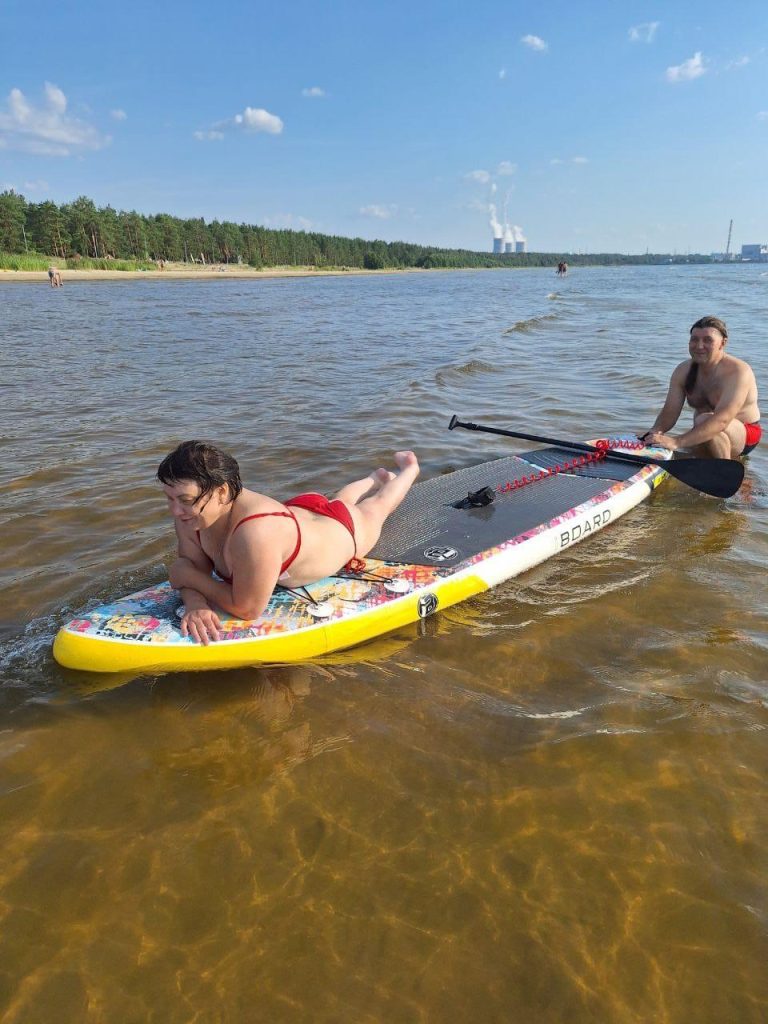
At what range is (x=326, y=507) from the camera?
14.0 ft

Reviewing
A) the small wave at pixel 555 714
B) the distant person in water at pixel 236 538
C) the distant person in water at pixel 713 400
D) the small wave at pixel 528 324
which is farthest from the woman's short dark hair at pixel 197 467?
the small wave at pixel 528 324

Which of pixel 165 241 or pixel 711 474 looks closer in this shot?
pixel 711 474

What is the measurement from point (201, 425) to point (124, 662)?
21.4 feet

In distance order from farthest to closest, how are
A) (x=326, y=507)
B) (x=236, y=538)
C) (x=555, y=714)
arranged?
(x=326, y=507), (x=555, y=714), (x=236, y=538)

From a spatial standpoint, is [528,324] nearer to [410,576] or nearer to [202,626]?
[410,576]

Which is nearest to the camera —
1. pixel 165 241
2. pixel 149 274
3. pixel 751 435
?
pixel 751 435

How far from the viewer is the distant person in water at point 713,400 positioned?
663 cm

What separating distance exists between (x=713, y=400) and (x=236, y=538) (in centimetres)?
574

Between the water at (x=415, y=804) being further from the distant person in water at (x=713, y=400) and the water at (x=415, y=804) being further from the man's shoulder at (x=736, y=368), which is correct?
the man's shoulder at (x=736, y=368)

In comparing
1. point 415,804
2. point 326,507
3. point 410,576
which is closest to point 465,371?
point 410,576

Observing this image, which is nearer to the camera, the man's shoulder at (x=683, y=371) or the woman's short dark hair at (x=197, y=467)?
the woman's short dark hair at (x=197, y=467)

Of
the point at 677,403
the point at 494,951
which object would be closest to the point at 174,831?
the point at 494,951

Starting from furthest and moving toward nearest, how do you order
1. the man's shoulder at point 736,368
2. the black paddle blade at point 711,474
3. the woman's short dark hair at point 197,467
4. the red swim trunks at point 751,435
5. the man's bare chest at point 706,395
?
the red swim trunks at point 751,435, the man's bare chest at point 706,395, the man's shoulder at point 736,368, the black paddle blade at point 711,474, the woman's short dark hair at point 197,467

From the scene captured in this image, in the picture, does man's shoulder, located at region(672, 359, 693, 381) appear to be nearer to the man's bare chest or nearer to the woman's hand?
the man's bare chest
